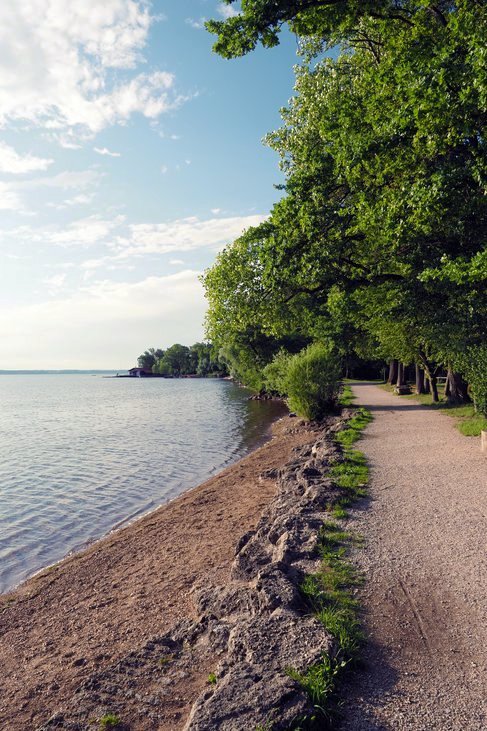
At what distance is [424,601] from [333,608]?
1.19 metres

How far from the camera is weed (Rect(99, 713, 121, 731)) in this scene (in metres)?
4.43

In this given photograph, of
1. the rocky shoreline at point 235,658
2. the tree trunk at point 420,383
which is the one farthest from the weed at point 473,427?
the tree trunk at point 420,383

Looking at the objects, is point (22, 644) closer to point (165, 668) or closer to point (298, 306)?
point (165, 668)

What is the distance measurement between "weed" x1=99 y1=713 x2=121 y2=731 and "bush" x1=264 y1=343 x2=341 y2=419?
71.8ft

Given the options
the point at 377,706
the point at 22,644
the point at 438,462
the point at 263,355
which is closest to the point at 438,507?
the point at 438,462

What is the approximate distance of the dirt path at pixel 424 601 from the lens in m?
4.14

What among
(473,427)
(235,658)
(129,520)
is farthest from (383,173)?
(235,658)

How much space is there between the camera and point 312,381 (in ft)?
86.3

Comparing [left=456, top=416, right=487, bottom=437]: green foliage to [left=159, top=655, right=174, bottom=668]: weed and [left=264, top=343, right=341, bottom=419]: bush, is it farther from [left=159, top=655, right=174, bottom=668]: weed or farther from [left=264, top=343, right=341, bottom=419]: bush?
[left=159, top=655, right=174, bottom=668]: weed

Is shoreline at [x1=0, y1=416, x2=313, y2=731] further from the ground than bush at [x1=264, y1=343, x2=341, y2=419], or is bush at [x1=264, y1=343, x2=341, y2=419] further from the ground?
bush at [x1=264, y1=343, x2=341, y2=419]

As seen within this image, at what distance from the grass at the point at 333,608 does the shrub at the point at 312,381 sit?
1534cm

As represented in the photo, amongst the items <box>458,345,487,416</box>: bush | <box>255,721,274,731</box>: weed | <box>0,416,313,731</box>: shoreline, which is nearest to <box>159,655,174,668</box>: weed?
<box>0,416,313,731</box>: shoreline

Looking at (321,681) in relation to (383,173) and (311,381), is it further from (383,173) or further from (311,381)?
(311,381)

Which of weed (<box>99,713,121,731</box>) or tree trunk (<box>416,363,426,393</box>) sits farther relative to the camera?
tree trunk (<box>416,363,426,393</box>)
